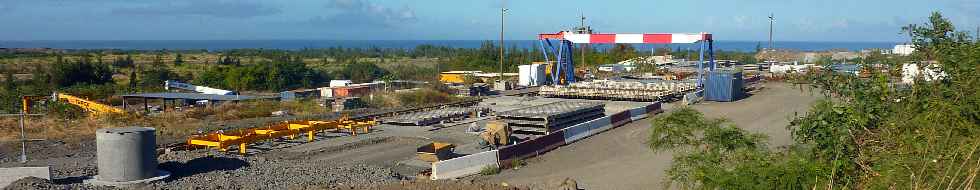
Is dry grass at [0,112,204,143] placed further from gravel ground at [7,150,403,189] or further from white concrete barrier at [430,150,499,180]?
white concrete barrier at [430,150,499,180]

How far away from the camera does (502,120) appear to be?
22203 mm

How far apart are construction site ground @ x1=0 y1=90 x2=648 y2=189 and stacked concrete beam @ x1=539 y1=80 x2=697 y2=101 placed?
13169 mm

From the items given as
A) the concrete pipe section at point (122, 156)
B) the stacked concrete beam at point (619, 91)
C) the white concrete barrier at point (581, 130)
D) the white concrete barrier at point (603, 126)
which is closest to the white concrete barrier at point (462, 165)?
the white concrete barrier at point (581, 130)

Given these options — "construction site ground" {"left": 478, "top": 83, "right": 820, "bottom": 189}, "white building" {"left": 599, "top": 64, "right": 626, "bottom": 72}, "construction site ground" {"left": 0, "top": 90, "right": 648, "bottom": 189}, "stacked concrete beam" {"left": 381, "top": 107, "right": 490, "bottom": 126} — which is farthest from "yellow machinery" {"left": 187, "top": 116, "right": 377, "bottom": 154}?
"white building" {"left": 599, "top": 64, "right": 626, "bottom": 72}

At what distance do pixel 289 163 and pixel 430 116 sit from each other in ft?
32.3

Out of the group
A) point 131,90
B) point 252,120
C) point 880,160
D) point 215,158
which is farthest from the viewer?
point 131,90

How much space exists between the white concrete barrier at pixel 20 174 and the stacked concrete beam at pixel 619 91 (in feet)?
81.4

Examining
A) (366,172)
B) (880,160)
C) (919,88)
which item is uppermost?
(919,88)

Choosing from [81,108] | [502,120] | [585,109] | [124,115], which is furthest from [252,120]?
[585,109]

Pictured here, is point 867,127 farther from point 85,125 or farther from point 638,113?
point 85,125

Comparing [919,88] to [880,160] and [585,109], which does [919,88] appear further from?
[585,109]

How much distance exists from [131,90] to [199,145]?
21.6m

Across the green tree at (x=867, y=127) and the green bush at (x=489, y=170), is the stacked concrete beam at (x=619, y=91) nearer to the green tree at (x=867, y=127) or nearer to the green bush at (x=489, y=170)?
the green bush at (x=489, y=170)

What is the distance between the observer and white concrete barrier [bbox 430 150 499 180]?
15.5 metres
